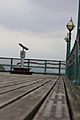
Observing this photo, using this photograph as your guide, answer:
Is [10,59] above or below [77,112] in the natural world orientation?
above

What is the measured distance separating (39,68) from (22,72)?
1.44 metres

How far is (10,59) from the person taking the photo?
36.2 metres

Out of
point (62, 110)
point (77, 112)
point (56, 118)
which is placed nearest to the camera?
point (56, 118)

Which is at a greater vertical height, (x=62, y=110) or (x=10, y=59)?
(x=10, y=59)

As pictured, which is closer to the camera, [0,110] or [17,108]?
[0,110]

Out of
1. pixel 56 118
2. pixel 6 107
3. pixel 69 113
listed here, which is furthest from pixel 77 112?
pixel 6 107

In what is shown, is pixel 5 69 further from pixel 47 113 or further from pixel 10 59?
pixel 47 113

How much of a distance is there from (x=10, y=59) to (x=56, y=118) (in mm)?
31992

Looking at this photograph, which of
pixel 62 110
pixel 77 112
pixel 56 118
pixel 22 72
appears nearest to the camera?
pixel 56 118

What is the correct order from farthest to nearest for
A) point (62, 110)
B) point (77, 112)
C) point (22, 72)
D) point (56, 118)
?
point (22, 72) → point (62, 110) → point (77, 112) → point (56, 118)

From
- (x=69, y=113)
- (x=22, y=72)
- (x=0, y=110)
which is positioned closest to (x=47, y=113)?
(x=69, y=113)

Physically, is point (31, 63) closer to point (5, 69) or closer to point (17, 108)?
point (5, 69)

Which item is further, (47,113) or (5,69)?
(5,69)

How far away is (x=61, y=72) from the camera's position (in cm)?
3584
